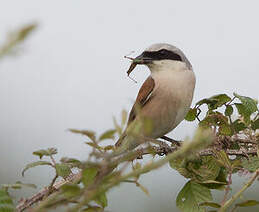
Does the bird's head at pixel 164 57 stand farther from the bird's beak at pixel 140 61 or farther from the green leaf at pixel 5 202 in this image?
the green leaf at pixel 5 202

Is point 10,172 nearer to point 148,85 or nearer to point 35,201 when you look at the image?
point 148,85

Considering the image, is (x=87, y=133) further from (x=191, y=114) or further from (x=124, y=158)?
(x=191, y=114)

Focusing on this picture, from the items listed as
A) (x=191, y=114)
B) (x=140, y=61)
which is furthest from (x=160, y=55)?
(x=191, y=114)

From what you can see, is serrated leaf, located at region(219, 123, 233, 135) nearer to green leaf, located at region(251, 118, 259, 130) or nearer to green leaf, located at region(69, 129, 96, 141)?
green leaf, located at region(251, 118, 259, 130)

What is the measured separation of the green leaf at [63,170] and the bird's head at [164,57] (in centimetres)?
243

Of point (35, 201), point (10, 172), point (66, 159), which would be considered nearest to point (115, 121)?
point (66, 159)

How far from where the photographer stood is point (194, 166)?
1.61 metres

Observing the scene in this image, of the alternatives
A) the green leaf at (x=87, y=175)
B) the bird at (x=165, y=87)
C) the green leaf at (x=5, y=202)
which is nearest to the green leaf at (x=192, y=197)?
the green leaf at (x=5, y=202)

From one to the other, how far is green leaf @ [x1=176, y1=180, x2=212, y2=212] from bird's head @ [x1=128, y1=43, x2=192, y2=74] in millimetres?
2031

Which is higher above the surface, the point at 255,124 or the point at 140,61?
the point at 140,61

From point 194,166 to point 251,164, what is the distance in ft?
0.64

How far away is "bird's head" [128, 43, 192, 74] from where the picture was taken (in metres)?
3.68

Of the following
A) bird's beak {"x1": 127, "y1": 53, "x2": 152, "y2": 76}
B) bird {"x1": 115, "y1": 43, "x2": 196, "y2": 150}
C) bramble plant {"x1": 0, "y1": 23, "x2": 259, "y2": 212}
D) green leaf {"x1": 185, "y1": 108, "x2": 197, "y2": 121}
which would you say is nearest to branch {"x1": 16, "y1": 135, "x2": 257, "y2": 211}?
bramble plant {"x1": 0, "y1": 23, "x2": 259, "y2": 212}

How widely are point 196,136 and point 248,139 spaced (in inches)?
50.3
